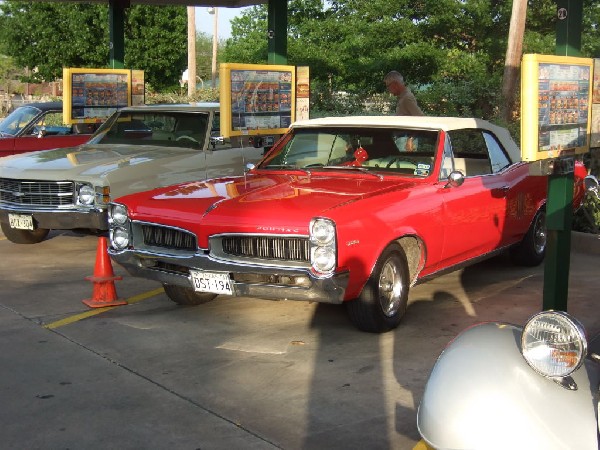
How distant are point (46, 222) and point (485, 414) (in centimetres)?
692

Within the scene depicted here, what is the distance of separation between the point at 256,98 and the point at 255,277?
4.68 metres

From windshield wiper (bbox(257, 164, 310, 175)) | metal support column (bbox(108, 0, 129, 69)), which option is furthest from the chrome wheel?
metal support column (bbox(108, 0, 129, 69))

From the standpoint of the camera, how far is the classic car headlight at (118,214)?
6.50 m

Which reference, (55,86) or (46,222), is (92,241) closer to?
(46,222)

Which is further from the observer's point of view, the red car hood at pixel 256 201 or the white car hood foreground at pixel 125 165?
the white car hood foreground at pixel 125 165

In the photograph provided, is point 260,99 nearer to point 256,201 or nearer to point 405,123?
point 405,123

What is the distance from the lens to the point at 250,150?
10.6 metres

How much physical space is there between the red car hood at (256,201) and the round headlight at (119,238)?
0.67 ft

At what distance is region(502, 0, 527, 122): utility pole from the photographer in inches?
682

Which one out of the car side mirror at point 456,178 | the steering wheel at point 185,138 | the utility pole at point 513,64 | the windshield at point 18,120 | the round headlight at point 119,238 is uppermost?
the utility pole at point 513,64

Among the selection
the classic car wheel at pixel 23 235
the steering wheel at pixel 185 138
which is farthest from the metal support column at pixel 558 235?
the classic car wheel at pixel 23 235

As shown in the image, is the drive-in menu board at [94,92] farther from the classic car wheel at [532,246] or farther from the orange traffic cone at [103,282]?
the classic car wheel at [532,246]

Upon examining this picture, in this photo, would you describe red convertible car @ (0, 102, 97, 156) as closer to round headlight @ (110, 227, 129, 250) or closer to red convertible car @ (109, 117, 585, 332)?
red convertible car @ (109, 117, 585, 332)

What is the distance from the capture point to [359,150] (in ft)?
23.8
